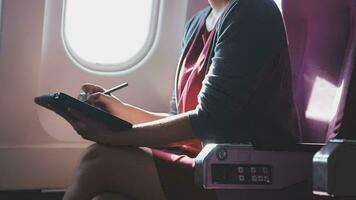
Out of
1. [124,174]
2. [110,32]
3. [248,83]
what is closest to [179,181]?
[124,174]

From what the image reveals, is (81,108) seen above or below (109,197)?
above

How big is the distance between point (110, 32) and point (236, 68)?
3.76ft

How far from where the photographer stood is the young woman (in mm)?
1604

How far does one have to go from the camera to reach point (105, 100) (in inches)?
80.2

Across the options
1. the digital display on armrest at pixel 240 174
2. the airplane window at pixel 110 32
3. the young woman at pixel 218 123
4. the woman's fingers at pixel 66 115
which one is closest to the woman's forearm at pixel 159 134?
the young woman at pixel 218 123

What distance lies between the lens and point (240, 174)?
57.5 inches

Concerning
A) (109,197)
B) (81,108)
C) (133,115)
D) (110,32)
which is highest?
(110,32)

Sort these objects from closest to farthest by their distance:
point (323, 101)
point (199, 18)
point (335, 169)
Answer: point (335, 169), point (323, 101), point (199, 18)

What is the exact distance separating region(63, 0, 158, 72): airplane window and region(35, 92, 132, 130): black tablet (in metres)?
0.92

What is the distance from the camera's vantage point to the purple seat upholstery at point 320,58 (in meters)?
1.66

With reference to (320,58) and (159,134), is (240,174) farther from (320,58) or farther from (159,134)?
(320,58)

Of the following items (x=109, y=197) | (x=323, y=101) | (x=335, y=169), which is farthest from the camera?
(x=323, y=101)

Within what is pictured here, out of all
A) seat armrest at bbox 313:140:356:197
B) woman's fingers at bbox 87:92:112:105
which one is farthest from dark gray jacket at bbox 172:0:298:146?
woman's fingers at bbox 87:92:112:105

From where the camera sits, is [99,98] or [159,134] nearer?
[159,134]
